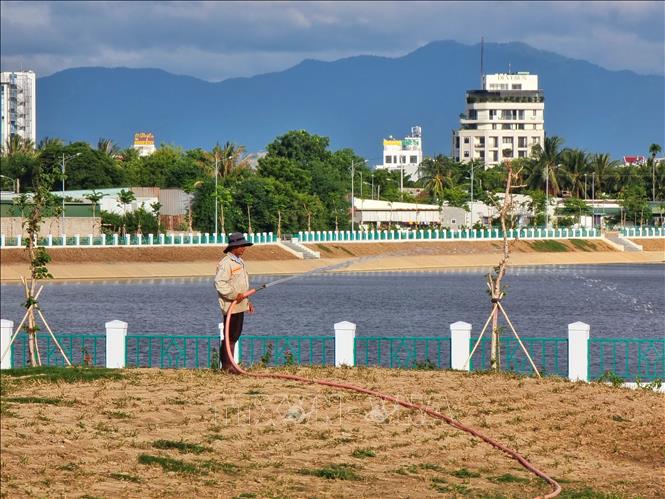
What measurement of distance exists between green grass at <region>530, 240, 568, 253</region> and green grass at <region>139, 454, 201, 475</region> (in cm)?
11107

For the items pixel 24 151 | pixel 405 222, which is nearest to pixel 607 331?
pixel 405 222

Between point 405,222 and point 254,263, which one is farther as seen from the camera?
point 405,222

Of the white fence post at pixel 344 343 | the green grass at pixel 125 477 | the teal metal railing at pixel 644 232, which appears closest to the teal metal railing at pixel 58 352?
the white fence post at pixel 344 343

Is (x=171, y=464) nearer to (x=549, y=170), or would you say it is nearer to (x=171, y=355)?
(x=171, y=355)

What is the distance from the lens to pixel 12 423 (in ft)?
58.4

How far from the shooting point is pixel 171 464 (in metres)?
16.7

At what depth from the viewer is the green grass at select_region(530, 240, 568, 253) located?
126750 millimetres

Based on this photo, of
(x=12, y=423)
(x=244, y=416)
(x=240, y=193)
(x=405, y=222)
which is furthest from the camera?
(x=405, y=222)

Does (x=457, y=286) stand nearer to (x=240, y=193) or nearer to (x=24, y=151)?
(x=240, y=193)

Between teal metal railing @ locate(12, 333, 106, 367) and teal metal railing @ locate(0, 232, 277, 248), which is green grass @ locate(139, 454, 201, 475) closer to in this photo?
teal metal railing @ locate(12, 333, 106, 367)

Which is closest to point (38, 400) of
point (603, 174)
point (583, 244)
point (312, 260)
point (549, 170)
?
point (312, 260)

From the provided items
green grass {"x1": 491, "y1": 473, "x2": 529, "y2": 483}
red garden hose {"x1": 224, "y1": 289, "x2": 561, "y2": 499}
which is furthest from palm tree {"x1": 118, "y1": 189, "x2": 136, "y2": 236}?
green grass {"x1": 491, "y1": 473, "x2": 529, "y2": 483}

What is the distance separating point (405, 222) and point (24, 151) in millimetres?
46629

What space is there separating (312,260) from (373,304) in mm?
31578
